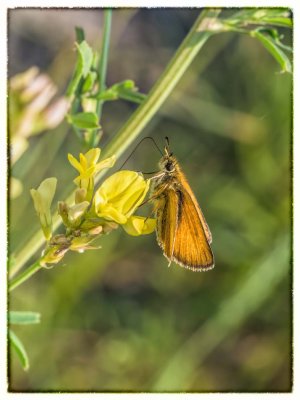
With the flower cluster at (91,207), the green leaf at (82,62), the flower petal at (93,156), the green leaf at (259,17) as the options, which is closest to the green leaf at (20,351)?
the flower cluster at (91,207)

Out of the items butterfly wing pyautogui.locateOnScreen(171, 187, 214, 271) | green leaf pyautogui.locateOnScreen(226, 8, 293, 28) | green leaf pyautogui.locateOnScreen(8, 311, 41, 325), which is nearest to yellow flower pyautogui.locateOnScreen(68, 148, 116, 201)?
butterfly wing pyautogui.locateOnScreen(171, 187, 214, 271)

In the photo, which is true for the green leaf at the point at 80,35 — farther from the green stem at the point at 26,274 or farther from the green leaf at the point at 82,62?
the green stem at the point at 26,274

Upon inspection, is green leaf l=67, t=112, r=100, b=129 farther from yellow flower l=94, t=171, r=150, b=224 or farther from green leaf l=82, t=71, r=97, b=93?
yellow flower l=94, t=171, r=150, b=224

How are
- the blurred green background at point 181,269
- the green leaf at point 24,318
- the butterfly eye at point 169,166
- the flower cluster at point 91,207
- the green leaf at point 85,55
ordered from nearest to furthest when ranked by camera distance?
the flower cluster at point 91,207 → the green leaf at point 85,55 → the green leaf at point 24,318 → the butterfly eye at point 169,166 → the blurred green background at point 181,269
